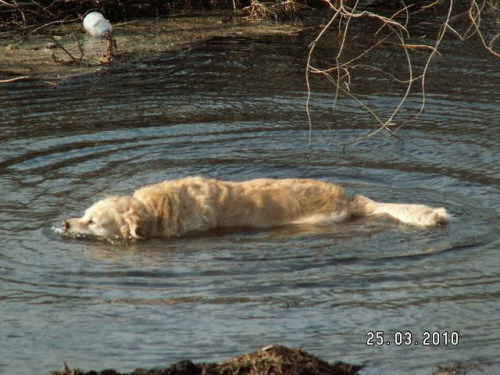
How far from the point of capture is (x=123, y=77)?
1401cm

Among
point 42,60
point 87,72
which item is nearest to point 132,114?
point 87,72

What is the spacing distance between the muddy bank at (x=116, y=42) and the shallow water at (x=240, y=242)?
3.39ft

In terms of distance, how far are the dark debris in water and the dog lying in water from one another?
2.98 m

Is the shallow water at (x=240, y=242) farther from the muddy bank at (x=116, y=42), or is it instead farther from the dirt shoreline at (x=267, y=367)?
the muddy bank at (x=116, y=42)

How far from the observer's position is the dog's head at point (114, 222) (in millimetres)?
8148

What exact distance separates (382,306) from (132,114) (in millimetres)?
6384

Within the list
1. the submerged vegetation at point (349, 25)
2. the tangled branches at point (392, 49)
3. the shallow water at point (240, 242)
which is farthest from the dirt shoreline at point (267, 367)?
the submerged vegetation at point (349, 25)

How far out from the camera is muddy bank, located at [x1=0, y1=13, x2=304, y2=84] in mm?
14430

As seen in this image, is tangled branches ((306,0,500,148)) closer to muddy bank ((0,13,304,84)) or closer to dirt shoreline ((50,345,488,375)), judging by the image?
muddy bank ((0,13,304,84))

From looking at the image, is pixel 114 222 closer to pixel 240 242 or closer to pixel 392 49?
pixel 240 242

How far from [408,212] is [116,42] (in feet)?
29.8

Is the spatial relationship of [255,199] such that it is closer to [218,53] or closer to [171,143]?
[171,143]
